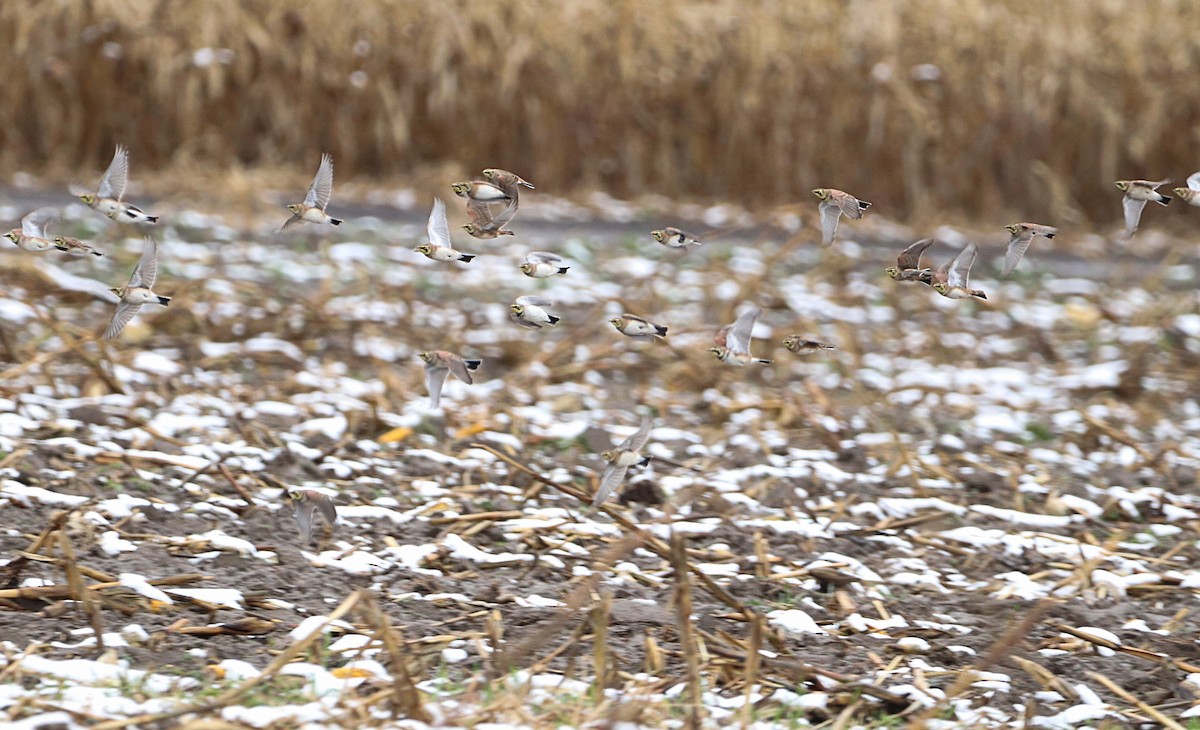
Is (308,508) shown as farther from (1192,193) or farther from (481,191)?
(1192,193)

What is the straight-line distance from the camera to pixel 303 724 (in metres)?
1.87

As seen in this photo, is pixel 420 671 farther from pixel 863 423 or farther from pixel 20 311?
pixel 20 311

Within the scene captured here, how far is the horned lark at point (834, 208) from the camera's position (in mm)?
2531

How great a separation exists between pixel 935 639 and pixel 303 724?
46.4 inches

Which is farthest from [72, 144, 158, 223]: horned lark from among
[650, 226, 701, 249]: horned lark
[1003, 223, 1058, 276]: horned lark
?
[1003, 223, 1058, 276]: horned lark

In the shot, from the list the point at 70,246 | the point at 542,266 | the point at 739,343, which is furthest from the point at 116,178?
the point at 739,343

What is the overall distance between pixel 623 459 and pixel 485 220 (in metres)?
0.61

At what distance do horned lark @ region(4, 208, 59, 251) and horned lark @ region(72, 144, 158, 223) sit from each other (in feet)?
0.37

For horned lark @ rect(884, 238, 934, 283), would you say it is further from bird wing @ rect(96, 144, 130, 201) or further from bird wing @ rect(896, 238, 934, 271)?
bird wing @ rect(96, 144, 130, 201)

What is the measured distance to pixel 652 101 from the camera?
768cm

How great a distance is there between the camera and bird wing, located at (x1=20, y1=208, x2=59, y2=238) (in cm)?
277

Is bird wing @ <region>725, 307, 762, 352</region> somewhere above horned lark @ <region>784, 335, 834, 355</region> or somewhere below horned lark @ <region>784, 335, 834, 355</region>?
above

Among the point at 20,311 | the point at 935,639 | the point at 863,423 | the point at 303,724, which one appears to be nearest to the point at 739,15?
the point at 863,423

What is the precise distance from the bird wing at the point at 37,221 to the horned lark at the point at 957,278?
1799 millimetres
